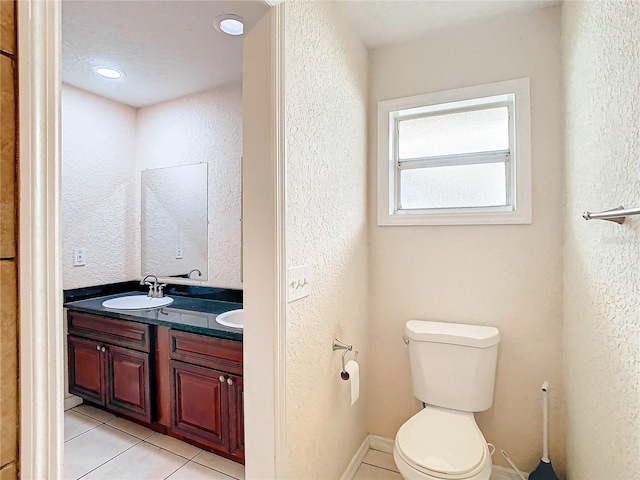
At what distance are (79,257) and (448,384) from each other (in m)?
2.64

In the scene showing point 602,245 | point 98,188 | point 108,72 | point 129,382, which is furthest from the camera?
point 98,188

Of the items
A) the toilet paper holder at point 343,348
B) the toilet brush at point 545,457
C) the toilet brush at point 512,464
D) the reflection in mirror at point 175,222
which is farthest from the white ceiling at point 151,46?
the toilet brush at point 512,464

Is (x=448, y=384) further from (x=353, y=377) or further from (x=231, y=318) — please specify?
(x=231, y=318)

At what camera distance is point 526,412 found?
1.89 meters

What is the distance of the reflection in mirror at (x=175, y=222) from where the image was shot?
2.74 meters

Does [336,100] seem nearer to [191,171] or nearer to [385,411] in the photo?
[191,171]

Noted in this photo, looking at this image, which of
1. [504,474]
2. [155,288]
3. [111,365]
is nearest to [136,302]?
[155,288]

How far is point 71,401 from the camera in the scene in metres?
2.62

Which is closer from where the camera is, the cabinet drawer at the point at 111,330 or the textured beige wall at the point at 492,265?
the textured beige wall at the point at 492,265

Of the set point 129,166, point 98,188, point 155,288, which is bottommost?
point 155,288

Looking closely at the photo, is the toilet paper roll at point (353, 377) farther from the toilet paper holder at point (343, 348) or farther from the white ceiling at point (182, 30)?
the white ceiling at point (182, 30)

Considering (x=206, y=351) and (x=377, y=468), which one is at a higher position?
(x=206, y=351)

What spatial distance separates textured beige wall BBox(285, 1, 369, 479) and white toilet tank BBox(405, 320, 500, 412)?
0.38 meters

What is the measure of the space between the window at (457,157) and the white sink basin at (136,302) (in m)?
1.66
